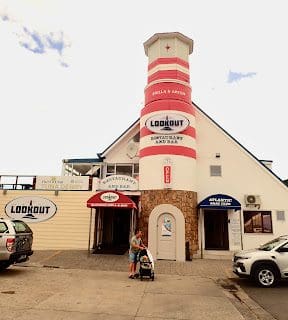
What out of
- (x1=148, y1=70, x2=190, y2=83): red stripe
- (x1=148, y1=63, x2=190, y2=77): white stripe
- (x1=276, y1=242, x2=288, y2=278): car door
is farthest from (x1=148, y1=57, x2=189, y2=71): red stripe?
(x1=276, y1=242, x2=288, y2=278): car door

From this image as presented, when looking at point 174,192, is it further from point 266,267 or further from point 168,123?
point 266,267

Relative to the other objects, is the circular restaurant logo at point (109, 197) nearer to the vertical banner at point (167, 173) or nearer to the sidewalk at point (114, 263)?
the sidewalk at point (114, 263)

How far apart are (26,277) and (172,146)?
1059 cm

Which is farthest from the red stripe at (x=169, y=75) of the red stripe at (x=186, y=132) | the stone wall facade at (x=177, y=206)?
the stone wall facade at (x=177, y=206)

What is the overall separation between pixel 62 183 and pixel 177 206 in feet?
23.9

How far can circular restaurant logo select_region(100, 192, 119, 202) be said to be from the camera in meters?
15.5

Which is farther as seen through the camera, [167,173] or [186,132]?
[186,132]

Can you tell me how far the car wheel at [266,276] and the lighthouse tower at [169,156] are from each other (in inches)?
237

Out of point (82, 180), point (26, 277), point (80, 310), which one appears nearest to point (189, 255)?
point (82, 180)

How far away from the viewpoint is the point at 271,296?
8.82 m

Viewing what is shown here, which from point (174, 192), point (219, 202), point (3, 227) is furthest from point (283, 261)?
point (3, 227)

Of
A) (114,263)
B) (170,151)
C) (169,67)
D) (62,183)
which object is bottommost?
(114,263)

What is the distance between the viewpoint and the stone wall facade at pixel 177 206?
1680cm

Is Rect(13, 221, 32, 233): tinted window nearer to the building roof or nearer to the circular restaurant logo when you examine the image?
the circular restaurant logo
